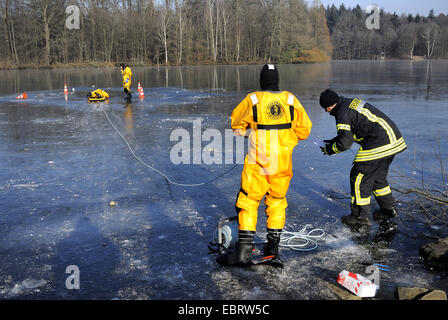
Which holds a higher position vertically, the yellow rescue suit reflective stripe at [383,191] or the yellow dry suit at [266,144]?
the yellow dry suit at [266,144]

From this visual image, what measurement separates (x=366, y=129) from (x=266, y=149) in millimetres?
1632

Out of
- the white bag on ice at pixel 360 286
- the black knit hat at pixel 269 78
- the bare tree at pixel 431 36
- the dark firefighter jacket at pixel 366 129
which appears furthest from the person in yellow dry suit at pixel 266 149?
the bare tree at pixel 431 36

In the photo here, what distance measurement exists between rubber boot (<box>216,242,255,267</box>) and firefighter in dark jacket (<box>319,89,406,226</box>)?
1.59 metres

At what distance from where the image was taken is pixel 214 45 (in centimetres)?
6281

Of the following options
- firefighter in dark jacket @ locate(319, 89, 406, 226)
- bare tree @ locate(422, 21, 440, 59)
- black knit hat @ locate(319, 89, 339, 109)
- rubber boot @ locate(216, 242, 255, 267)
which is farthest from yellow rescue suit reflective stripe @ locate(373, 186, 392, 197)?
bare tree @ locate(422, 21, 440, 59)

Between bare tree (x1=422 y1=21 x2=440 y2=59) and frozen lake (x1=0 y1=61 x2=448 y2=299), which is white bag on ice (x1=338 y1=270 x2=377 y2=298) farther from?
bare tree (x1=422 y1=21 x2=440 y2=59)

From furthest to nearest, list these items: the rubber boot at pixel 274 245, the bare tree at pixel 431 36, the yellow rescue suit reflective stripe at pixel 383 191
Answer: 1. the bare tree at pixel 431 36
2. the yellow rescue suit reflective stripe at pixel 383 191
3. the rubber boot at pixel 274 245

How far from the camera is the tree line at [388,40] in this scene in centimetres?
9025

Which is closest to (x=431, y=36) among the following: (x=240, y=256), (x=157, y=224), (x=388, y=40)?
(x=388, y=40)

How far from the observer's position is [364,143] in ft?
15.9

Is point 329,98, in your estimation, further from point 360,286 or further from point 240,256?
point 360,286

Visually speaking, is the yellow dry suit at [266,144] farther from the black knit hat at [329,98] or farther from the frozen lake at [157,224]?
the black knit hat at [329,98]

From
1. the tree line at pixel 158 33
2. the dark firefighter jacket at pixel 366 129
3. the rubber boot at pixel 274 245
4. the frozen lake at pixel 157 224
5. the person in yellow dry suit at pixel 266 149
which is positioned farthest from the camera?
the tree line at pixel 158 33

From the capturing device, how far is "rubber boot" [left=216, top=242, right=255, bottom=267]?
379cm
